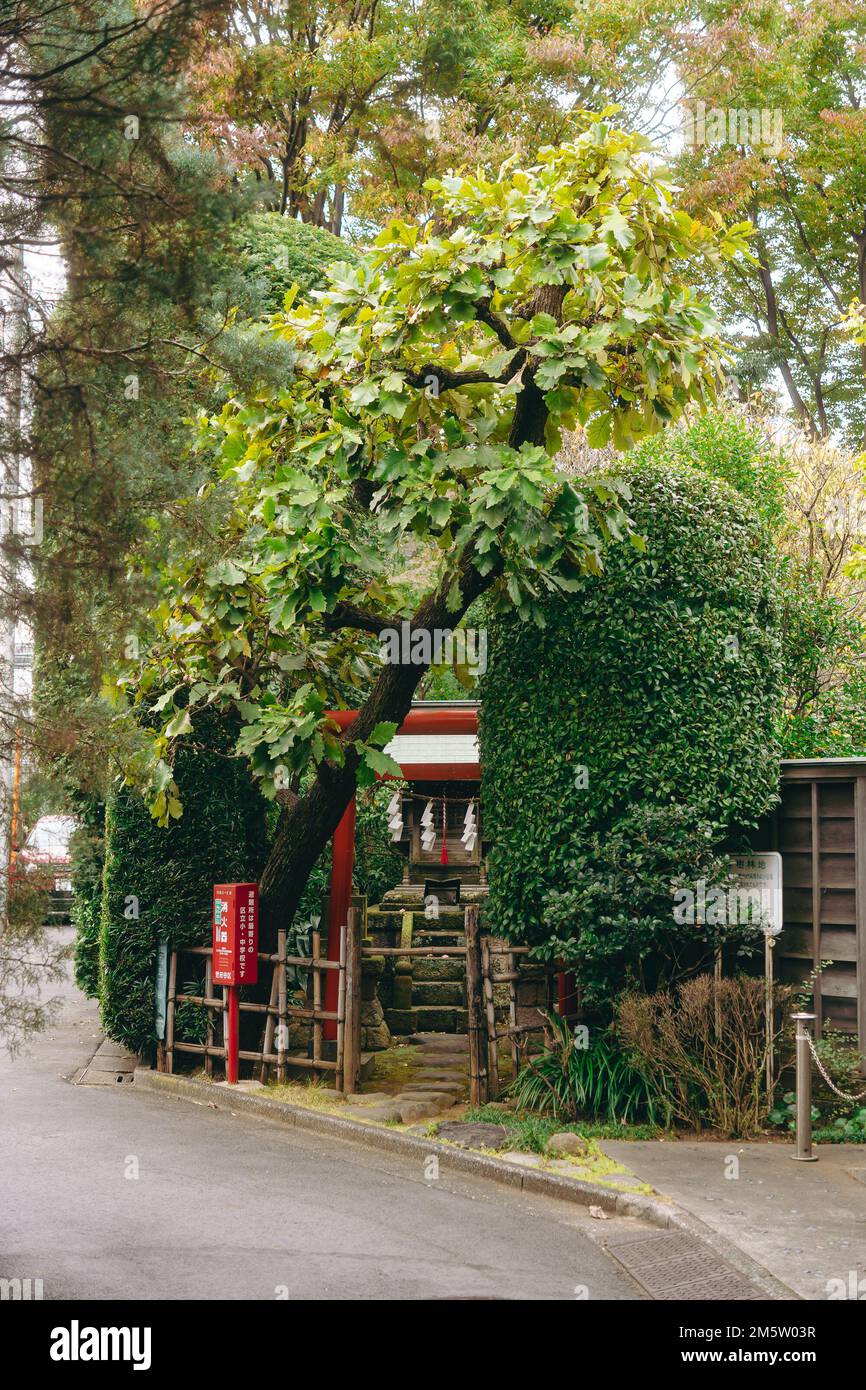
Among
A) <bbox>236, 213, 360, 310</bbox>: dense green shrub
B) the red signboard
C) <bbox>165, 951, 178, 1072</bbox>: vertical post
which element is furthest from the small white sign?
<bbox>236, 213, 360, 310</bbox>: dense green shrub

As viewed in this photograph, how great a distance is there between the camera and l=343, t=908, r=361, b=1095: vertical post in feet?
36.0

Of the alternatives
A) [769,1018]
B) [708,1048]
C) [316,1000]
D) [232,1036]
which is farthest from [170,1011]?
[769,1018]

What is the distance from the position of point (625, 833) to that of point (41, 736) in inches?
190

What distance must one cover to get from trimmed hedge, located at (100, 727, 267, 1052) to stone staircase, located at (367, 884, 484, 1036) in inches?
116

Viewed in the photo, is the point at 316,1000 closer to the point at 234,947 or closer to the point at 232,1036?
the point at 234,947

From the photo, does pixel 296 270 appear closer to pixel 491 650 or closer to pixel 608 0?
pixel 491 650

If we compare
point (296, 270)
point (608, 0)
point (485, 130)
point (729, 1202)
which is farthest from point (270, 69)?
point (729, 1202)

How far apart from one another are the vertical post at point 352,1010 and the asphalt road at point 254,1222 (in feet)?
3.22

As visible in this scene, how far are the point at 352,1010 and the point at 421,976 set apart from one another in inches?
197

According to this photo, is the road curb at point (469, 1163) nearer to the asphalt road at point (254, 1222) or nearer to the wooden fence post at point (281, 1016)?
the asphalt road at point (254, 1222)

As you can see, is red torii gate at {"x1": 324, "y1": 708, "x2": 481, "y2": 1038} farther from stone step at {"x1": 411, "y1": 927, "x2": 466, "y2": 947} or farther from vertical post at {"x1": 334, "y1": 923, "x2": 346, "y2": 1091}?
stone step at {"x1": 411, "y1": 927, "x2": 466, "y2": 947}

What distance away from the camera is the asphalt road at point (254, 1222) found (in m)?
6.36

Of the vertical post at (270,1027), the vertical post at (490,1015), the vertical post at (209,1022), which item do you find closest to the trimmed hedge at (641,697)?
the vertical post at (490,1015)

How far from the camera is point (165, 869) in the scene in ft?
41.0
